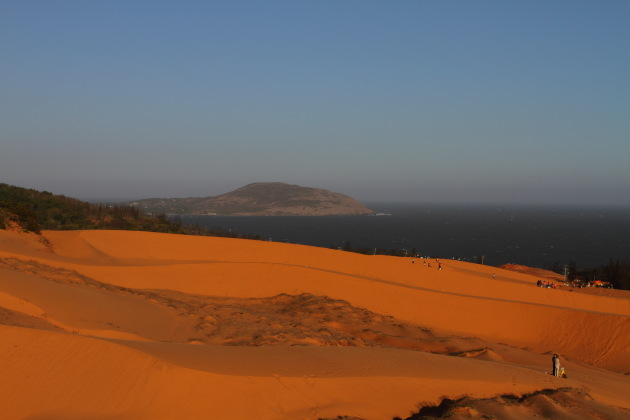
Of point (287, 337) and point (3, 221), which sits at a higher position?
point (3, 221)

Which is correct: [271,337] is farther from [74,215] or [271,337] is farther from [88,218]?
[88,218]

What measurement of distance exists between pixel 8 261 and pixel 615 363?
1894 cm

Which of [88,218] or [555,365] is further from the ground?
[88,218]

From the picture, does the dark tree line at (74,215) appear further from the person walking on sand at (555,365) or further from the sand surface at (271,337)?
the person walking on sand at (555,365)

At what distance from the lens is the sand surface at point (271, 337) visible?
6.42 meters

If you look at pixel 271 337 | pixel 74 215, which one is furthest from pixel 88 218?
pixel 271 337

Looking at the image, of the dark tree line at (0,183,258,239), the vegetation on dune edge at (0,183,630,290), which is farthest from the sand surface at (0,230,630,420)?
the vegetation on dune edge at (0,183,630,290)

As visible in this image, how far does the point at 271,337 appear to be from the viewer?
11.2 m

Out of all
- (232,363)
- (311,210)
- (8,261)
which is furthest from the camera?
(311,210)

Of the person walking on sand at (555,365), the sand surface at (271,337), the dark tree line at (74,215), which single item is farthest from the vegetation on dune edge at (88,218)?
the person walking on sand at (555,365)

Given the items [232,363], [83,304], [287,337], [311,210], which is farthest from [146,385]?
[311,210]

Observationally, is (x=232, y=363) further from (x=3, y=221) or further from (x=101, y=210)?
(x=101, y=210)

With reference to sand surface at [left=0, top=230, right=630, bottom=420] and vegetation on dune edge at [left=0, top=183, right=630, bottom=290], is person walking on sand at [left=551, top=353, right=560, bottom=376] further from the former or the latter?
vegetation on dune edge at [left=0, top=183, right=630, bottom=290]

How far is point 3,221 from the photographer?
917 inches
